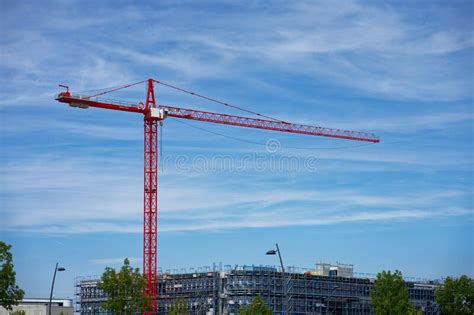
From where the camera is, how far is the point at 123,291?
80750 mm

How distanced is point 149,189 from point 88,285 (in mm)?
33943

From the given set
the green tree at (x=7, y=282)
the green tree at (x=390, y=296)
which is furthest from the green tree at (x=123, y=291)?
the green tree at (x=390, y=296)

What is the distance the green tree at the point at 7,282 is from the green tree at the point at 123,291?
14.1 metres

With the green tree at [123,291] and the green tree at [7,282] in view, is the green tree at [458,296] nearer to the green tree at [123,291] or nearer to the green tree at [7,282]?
the green tree at [123,291]

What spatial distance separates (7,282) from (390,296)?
5310cm

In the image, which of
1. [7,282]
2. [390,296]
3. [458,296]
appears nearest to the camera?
[7,282]

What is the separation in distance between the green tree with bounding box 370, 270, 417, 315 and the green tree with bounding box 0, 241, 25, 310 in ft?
167

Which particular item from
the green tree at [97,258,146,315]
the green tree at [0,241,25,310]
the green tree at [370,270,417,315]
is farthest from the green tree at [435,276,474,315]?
the green tree at [0,241,25,310]

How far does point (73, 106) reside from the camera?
132m

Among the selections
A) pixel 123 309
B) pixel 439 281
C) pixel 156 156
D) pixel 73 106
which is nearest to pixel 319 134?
pixel 439 281

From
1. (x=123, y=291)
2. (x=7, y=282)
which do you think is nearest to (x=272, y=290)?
(x=123, y=291)

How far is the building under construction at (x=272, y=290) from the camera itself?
12656cm

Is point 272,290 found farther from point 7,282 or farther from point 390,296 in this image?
point 7,282

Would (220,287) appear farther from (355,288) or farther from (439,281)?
(439,281)
